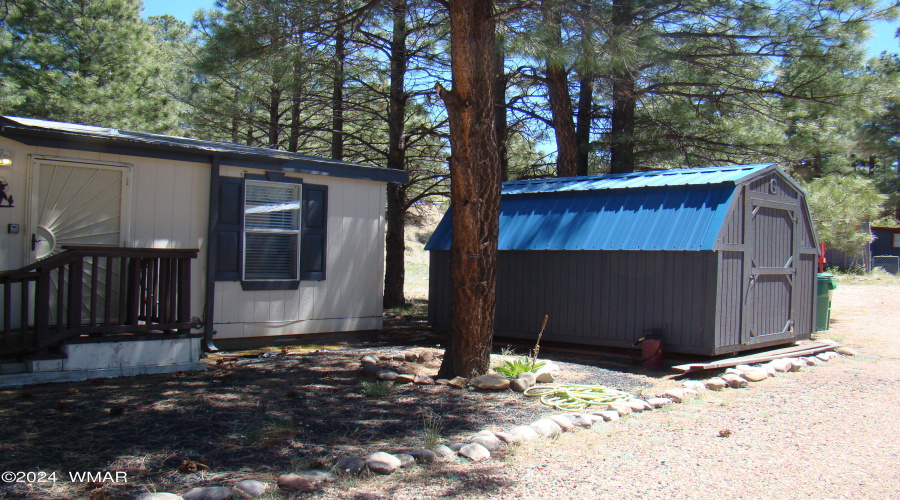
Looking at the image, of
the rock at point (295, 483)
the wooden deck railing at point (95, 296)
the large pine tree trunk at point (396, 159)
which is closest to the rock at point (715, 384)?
the rock at point (295, 483)

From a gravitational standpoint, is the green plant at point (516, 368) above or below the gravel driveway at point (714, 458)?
above

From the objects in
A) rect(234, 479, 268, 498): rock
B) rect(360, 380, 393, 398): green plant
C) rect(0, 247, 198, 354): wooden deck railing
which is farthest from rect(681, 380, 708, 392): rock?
rect(0, 247, 198, 354): wooden deck railing

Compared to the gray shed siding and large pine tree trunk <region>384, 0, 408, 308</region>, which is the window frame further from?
large pine tree trunk <region>384, 0, 408, 308</region>

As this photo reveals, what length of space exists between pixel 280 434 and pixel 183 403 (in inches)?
46.5

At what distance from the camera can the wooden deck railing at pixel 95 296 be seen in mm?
5750

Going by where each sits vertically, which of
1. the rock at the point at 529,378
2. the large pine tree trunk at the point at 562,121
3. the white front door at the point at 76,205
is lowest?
the rock at the point at 529,378

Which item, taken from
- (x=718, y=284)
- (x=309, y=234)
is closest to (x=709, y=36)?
(x=718, y=284)

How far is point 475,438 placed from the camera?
4316 mm

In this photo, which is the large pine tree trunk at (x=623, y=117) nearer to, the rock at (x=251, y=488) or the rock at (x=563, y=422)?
the rock at (x=563, y=422)

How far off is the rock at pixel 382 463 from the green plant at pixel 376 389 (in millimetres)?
1796

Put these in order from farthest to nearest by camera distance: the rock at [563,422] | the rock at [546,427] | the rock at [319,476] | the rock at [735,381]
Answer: the rock at [735,381]
the rock at [563,422]
the rock at [546,427]
the rock at [319,476]

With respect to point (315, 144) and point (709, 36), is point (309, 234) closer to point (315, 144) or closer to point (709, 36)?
point (709, 36)

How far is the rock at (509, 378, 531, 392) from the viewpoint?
5949 mm

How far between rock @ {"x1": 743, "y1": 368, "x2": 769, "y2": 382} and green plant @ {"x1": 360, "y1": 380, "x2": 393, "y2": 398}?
12.0ft
